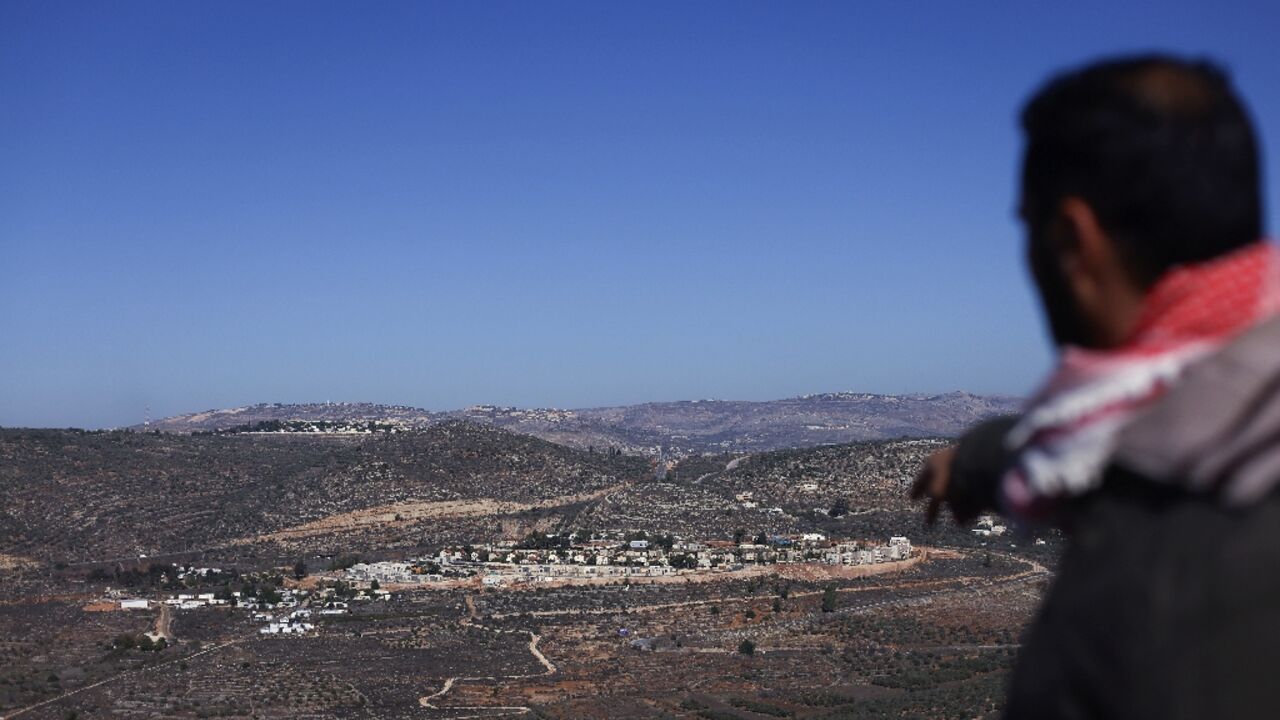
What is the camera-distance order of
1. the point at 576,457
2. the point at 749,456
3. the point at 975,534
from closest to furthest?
1. the point at 975,534
2. the point at 576,457
3. the point at 749,456

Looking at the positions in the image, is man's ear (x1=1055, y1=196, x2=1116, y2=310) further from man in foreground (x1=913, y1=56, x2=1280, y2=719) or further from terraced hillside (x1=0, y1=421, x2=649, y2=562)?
terraced hillside (x1=0, y1=421, x2=649, y2=562)

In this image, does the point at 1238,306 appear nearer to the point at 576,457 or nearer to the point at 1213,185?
the point at 1213,185

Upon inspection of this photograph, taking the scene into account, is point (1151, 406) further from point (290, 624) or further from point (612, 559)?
point (612, 559)

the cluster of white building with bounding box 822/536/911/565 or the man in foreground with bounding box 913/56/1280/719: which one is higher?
the man in foreground with bounding box 913/56/1280/719

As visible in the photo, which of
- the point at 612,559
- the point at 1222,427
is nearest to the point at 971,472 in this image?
the point at 1222,427

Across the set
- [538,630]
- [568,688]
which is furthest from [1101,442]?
[538,630]

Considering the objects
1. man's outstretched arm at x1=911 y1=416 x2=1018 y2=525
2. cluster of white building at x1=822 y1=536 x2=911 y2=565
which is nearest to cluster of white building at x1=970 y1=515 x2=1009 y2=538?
cluster of white building at x1=822 y1=536 x2=911 y2=565

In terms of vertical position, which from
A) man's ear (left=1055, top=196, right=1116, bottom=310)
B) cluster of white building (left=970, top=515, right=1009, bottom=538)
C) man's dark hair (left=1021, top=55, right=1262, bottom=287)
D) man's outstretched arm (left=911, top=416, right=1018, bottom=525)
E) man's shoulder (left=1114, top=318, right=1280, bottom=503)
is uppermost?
man's dark hair (left=1021, top=55, right=1262, bottom=287)

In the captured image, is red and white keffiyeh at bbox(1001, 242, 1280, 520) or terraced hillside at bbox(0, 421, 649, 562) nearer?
red and white keffiyeh at bbox(1001, 242, 1280, 520)
